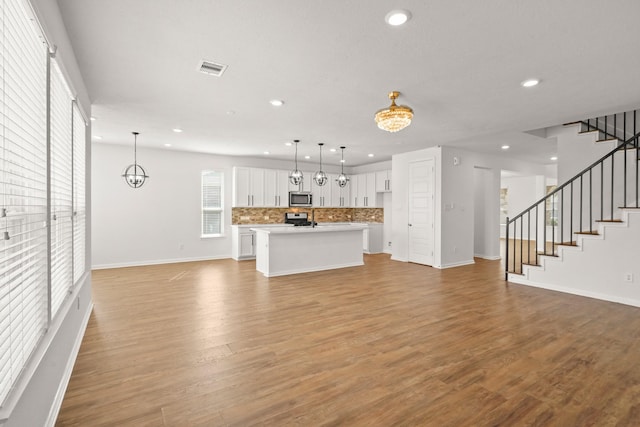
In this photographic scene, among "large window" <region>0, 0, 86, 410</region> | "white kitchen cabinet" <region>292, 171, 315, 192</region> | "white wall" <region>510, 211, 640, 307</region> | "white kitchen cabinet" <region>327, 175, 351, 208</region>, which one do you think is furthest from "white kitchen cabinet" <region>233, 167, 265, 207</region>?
"white wall" <region>510, 211, 640, 307</region>

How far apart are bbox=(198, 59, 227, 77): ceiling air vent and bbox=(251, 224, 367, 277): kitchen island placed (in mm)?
3252

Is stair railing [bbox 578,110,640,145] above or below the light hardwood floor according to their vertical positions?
above

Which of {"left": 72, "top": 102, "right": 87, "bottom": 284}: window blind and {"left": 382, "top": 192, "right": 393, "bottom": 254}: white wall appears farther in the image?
{"left": 382, "top": 192, "right": 393, "bottom": 254}: white wall

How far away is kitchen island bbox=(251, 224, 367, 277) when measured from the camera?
19.8 feet

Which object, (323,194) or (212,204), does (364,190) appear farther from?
(212,204)

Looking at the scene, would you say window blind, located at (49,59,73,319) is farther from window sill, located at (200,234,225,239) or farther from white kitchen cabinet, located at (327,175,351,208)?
white kitchen cabinet, located at (327,175,351,208)

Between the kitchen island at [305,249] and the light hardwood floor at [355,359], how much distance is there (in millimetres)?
1179

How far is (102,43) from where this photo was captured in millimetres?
2656

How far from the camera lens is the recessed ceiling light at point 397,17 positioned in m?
2.20

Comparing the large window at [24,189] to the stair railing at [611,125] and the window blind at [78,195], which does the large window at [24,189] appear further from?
the stair railing at [611,125]

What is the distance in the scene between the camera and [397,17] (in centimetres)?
226

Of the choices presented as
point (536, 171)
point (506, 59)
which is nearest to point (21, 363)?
point (506, 59)

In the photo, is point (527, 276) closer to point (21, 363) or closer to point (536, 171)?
point (536, 171)

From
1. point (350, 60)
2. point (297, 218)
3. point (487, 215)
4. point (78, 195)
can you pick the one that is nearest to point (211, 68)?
point (350, 60)
